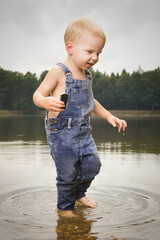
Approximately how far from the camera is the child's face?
8.68 feet

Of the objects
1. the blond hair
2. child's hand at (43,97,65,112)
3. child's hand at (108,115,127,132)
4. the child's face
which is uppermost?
the blond hair

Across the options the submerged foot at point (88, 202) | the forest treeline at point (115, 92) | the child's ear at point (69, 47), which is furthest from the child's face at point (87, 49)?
the forest treeline at point (115, 92)

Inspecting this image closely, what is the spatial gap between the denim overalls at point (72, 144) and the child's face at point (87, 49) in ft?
0.45

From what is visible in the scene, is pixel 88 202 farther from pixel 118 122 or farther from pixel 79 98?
pixel 79 98

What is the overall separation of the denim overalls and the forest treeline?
4393 cm

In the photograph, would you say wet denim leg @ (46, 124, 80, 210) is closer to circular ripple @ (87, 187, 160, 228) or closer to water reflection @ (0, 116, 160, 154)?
circular ripple @ (87, 187, 160, 228)

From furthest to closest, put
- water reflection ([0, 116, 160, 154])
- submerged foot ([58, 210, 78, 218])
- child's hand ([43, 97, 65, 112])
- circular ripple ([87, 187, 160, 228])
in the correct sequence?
water reflection ([0, 116, 160, 154])
submerged foot ([58, 210, 78, 218])
circular ripple ([87, 187, 160, 228])
child's hand ([43, 97, 65, 112])

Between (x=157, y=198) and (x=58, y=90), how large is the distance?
1255 mm

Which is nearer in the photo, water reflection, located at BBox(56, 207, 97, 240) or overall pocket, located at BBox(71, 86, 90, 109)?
water reflection, located at BBox(56, 207, 97, 240)

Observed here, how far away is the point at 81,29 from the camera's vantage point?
8.74ft

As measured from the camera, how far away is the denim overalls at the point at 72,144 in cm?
263

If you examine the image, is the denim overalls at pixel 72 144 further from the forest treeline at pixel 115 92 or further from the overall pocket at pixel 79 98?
the forest treeline at pixel 115 92

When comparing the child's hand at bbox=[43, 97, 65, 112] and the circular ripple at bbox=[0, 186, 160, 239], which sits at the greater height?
the child's hand at bbox=[43, 97, 65, 112]

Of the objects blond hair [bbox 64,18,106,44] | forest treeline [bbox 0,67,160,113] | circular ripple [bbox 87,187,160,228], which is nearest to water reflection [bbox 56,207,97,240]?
circular ripple [bbox 87,187,160,228]
